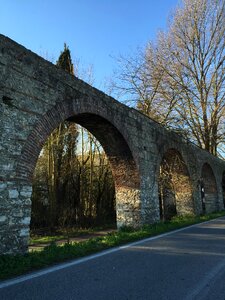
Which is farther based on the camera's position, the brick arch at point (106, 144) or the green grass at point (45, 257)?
the brick arch at point (106, 144)

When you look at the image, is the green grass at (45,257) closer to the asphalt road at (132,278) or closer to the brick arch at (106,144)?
the asphalt road at (132,278)

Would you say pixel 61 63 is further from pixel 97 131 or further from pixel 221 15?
pixel 221 15

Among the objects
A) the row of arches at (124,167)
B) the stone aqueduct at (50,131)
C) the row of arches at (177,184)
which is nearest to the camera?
the stone aqueduct at (50,131)

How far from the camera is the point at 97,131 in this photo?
Result: 34.1 feet

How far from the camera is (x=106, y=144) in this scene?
11.0 meters

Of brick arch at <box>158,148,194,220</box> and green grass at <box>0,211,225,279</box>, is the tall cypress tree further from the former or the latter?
green grass at <box>0,211,225,279</box>

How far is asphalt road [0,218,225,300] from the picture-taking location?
3.86 metres

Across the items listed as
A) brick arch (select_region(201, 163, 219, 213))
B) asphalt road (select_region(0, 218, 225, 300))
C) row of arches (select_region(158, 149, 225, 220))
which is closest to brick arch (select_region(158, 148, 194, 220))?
row of arches (select_region(158, 149, 225, 220))

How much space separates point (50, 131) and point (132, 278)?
3.94 metres

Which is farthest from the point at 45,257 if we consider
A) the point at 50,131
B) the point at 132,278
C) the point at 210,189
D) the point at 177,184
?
the point at 210,189

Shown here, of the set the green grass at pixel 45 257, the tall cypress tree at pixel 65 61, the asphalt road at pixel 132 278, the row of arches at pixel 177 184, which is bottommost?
the asphalt road at pixel 132 278

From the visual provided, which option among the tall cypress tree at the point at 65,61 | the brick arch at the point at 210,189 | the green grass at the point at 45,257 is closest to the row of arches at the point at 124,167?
the brick arch at the point at 210,189

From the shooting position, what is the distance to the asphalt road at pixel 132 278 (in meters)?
3.86

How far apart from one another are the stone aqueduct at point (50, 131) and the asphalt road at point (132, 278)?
171cm
